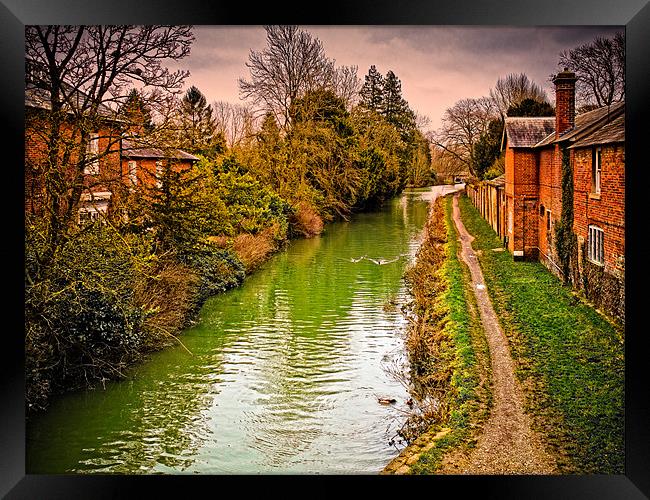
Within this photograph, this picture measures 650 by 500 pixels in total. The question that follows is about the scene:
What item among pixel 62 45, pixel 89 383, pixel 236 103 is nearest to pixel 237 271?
pixel 236 103

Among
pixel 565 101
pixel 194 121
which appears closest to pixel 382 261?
pixel 565 101

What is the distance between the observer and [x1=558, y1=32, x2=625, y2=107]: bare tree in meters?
8.49

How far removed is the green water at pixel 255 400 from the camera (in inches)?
290

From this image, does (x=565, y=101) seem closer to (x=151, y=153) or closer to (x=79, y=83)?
(x=151, y=153)

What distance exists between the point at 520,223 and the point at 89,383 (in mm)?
8531

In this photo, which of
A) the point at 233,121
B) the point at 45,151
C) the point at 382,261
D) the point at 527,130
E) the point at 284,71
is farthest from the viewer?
the point at 382,261

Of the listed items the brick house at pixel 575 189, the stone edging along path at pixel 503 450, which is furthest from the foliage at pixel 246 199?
the stone edging along path at pixel 503 450

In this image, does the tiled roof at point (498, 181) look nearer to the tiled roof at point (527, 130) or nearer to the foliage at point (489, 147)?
the foliage at point (489, 147)

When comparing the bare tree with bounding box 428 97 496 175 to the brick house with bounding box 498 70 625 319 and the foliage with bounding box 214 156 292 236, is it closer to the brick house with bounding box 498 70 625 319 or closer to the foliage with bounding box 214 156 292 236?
the brick house with bounding box 498 70 625 319

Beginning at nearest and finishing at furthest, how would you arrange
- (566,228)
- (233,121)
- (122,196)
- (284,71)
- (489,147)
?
(122,196) < (566,228) < (233,121) < (284,71) < (489,147)

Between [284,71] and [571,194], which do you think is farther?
[284,71]

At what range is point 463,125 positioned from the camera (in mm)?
12430
